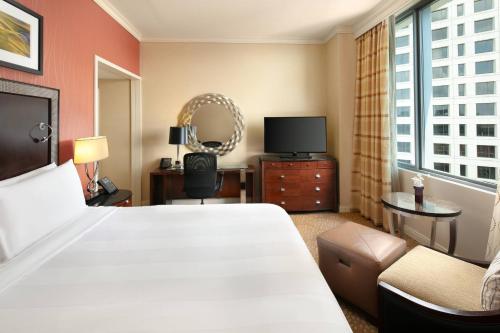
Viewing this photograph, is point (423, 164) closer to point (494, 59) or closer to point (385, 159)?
point (385, 159)

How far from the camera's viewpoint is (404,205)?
2164 millimetres

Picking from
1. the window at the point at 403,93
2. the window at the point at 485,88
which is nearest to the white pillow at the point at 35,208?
the window at the point at 485,88

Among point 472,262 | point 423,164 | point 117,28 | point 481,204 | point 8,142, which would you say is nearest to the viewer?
point 472,262

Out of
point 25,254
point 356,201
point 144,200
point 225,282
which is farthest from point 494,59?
point 144,200

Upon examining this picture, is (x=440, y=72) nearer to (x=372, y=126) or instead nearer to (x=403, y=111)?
(x=403, y=111)

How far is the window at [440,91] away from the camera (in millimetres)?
2625

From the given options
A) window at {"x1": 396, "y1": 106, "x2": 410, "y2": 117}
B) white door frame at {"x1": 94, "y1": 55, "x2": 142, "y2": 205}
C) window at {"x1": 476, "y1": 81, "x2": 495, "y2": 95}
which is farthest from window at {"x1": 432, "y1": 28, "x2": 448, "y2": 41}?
white door frame at {"x1": 94, "y1": 55, "x2": 142, "y2": 205}

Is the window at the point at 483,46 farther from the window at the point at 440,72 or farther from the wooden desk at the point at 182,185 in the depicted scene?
the wooden desk at the point at 182,185

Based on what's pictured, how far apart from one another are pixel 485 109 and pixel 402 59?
1.30m

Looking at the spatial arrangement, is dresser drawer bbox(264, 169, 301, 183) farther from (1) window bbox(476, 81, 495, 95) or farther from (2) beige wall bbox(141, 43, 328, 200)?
(1) window bbox(476, 81, 495, 95)

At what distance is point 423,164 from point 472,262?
1.63 metres

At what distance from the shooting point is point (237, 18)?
11.3ft

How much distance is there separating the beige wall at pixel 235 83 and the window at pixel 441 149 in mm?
1893

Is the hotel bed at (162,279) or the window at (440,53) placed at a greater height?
the window at (440,53)
